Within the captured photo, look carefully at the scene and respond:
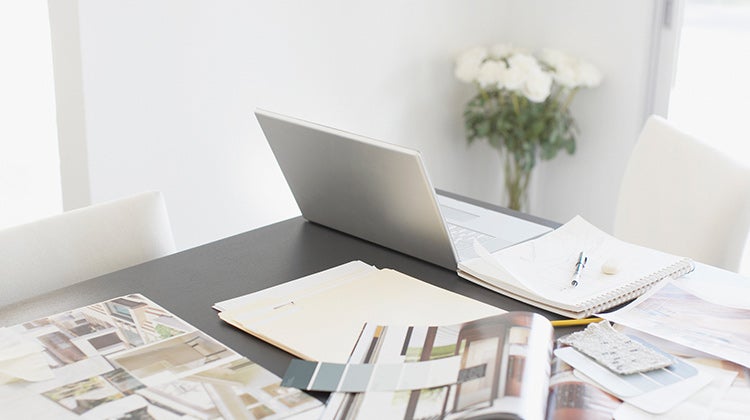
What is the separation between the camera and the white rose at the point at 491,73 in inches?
112

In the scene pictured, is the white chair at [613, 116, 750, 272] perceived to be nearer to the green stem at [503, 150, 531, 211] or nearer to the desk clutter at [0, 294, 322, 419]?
the desk clutter at [0, 294, 322, 419]

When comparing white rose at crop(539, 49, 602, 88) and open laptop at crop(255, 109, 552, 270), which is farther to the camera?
white rose at crop(539, 49, 602, 88)

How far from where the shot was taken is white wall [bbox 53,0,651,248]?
221 cm

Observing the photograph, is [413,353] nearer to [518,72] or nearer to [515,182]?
[518,72]

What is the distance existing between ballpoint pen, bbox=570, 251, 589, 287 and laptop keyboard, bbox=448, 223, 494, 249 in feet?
→ 0.58

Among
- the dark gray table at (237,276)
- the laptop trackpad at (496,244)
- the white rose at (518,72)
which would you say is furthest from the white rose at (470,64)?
the laptop trackpad at (496,244)

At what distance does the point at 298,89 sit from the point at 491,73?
69 centimetres

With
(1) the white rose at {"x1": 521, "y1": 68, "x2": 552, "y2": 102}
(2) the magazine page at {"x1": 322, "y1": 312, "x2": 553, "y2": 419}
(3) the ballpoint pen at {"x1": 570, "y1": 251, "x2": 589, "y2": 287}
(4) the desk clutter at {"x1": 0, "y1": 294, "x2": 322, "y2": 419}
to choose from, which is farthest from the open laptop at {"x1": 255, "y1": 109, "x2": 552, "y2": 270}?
(1) the white rose at {"x1": 521, "y1": 68, "x2": 552, "y2": 102}

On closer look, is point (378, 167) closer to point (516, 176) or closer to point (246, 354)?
point (246, 354)

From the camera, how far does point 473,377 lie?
94 centimetres

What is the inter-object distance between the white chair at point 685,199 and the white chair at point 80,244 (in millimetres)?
970

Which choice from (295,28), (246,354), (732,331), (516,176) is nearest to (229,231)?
(295,28)

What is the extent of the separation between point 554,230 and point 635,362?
1.56 ft

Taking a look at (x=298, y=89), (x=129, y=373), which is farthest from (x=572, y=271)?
(x=298, y=89)
